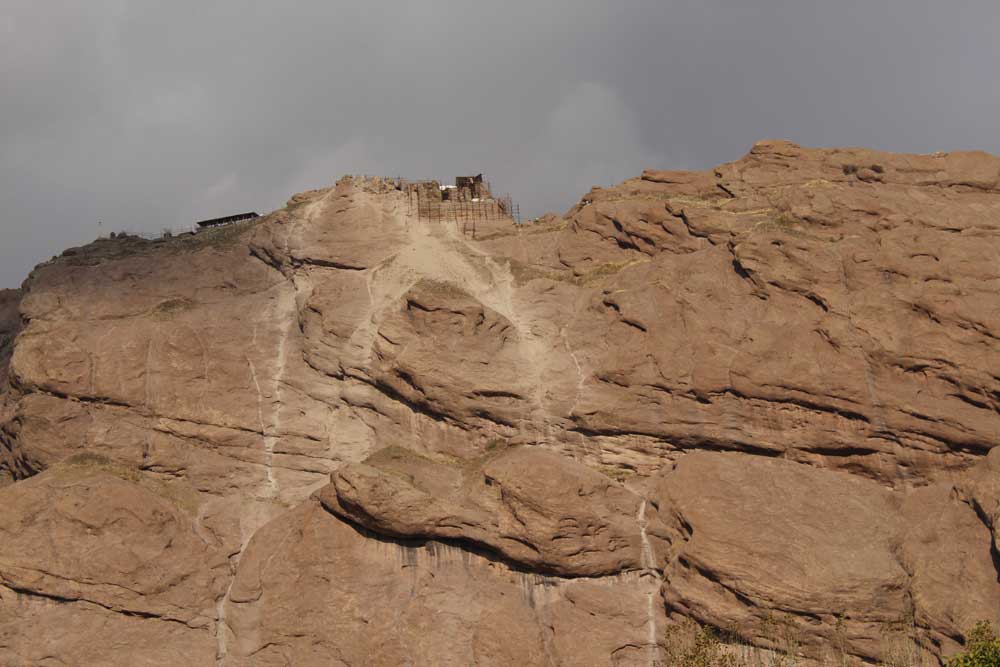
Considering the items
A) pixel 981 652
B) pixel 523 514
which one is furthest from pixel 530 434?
pixel 981 652

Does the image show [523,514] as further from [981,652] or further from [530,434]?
[981,652]

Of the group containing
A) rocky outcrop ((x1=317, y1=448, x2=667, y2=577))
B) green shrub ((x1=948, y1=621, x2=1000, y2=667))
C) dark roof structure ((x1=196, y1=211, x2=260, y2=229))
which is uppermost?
dark roof structure ((x1=196, y1=211, x2=260, y2=229))

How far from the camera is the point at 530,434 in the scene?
36.4 meters

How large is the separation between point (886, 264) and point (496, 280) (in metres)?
16.0

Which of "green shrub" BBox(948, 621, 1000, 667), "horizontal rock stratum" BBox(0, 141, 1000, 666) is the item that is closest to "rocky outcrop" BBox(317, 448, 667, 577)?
"horizontal rock stratum" BBox(0, 141, 1000, 666)

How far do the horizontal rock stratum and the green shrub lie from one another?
1961 millimetres

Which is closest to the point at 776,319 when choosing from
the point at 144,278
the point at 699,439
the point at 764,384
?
the point at 764,384

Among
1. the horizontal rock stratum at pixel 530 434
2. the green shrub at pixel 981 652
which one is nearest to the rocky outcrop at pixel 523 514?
the horizontal rock stratum at pixel 530 434

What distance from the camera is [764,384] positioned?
34.8 m

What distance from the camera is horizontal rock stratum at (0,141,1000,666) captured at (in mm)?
31062

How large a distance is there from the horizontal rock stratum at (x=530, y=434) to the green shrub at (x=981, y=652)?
1961 millimetres

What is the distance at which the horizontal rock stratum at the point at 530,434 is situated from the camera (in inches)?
1223

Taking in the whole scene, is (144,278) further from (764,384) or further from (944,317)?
(944,317)

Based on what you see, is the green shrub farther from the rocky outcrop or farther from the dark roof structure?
the dark roof structure
